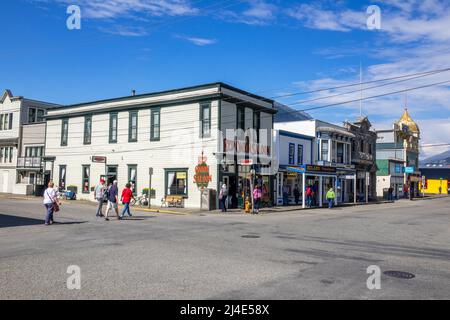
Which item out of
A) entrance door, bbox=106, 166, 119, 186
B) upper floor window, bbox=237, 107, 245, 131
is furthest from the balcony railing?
upper floor window, bbox=237, 107, 245, 131

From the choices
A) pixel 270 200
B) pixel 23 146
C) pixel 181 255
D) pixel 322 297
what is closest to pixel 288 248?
pixel 181 255

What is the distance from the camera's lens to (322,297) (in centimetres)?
664

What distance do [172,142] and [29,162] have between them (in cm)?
1944

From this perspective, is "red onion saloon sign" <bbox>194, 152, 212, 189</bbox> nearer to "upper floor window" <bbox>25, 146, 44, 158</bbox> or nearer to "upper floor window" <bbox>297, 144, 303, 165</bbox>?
"upper floor window" <bbox>297, 144, 303, 165</bbox>

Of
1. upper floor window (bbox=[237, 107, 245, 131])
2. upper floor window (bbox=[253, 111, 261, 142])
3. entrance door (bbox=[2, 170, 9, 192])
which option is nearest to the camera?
upper floor window (bbox=[237, 107, 245, 131])

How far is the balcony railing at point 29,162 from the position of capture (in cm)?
4025

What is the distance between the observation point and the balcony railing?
40.2 meters

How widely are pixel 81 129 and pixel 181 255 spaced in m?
28.3

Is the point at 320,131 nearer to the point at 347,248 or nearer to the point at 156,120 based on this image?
the point at 156,120

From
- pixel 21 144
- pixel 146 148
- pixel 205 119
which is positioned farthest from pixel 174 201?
pixel 21 144

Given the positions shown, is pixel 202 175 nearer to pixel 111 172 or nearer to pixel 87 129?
pixel 111 172

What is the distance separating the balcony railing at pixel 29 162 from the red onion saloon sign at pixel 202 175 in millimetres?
19593
